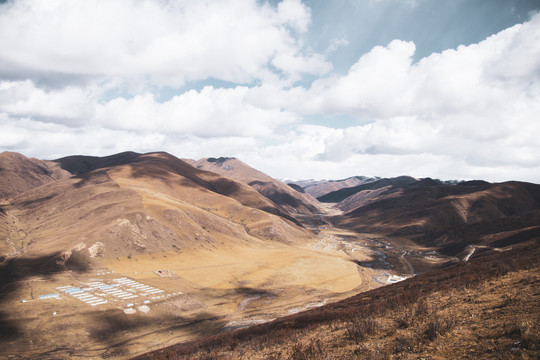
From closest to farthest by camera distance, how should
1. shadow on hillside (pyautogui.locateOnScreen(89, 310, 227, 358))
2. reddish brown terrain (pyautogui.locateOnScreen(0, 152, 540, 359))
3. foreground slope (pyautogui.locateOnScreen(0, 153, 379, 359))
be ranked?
reddish brown terrain (pyautogui.locateOnScreen(0, 152, 540, 359)) < shadow on hillside (pyautogui.locateOnScreen(89, 310, 227, 358)) < foreground slope (pyautogui.locateOnScreen(0, 153, 379, 359))

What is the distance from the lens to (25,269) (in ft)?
274

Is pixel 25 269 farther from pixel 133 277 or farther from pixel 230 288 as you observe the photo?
pixel 230 288

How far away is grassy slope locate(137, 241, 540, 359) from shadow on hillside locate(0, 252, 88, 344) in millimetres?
61929

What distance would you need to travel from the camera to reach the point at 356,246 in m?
193

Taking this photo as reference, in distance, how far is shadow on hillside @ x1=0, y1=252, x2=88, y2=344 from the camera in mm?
64812

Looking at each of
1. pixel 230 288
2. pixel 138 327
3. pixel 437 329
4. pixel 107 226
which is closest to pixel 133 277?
pixel 138 327

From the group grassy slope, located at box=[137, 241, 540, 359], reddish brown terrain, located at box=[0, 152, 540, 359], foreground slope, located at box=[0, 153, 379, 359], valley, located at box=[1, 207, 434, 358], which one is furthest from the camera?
foreground slope, located at box=[0, 153, 379, 359]

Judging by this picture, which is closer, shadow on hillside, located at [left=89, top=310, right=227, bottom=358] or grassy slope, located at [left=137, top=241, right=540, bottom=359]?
grassy slope, located at [left=137, top=241, right=540, bottom=359]

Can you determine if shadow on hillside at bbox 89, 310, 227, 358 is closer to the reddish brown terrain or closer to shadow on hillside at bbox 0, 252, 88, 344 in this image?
the reddish brown terrain

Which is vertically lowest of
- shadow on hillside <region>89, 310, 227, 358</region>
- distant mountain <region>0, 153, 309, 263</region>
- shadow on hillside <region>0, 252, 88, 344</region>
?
shadow on hillside <region>89, 310, 227, 358</region>

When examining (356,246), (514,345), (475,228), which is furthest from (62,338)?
(475,228)

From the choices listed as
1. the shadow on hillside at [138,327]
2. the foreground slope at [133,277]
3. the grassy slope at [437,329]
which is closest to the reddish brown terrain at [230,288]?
the grassy slope at [437,329]

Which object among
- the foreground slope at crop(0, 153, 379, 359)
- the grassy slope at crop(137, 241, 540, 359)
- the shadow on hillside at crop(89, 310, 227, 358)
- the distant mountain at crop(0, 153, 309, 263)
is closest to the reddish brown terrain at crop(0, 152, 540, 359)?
the grassy slope at crop(137, 241, 540, 359)

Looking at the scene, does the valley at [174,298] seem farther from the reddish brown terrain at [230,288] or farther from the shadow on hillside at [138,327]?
the reddish brown terrain at [230,288]
